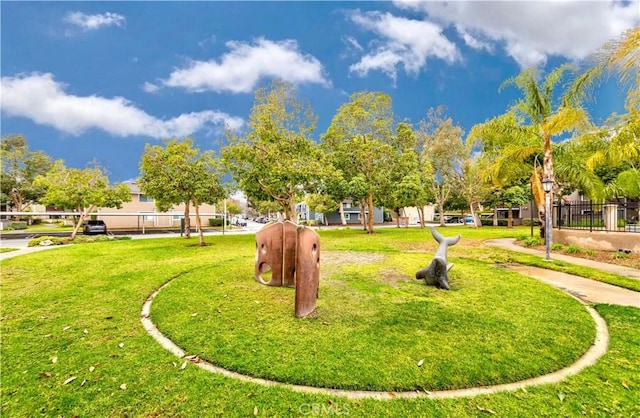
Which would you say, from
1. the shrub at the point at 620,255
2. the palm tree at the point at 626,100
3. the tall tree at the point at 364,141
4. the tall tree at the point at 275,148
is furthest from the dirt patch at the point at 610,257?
the tall tree at the point at 364,141

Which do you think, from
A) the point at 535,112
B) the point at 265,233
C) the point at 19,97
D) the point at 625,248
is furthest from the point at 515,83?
the point at 19,97

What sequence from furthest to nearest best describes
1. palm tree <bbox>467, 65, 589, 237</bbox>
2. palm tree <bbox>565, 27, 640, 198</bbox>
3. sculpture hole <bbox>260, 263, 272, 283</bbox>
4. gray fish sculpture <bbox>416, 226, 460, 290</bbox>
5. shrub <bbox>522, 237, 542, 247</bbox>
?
shrub <bbox>522, 237, 542, 247</bbox>, palm tree <bbox>467, 65, 589, 237</bbox>, sculpture hole <bbox>260, 263, 272, 283</bbox>, palm tree <bbox>565, 27, 640, 198</bbox>, gray fish sculpture <bbox>416, 226, 460, 290</bbox>

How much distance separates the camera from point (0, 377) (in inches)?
129

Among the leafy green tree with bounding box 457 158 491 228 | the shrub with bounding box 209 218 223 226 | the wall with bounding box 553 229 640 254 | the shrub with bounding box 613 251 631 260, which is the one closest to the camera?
the shrub with bounding box 613 251 631 260

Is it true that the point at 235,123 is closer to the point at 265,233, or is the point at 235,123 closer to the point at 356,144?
the point at 356,144

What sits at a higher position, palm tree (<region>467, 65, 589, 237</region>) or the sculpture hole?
palm tree (<region>467, 65, 589, 237</region>)

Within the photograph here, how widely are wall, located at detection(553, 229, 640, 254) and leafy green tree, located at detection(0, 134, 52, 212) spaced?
52.1 m

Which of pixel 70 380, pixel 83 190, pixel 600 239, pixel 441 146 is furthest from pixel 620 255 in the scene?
pixel 83 190

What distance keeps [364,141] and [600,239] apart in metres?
14.9

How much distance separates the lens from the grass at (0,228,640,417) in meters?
2.83

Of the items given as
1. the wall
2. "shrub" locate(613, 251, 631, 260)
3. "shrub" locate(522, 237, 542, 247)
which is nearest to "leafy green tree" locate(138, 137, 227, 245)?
"shrub" locate(522, 237, 542, 247)

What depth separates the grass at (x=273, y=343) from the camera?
283 cm

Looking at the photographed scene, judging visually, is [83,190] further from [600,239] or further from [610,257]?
[600,239]

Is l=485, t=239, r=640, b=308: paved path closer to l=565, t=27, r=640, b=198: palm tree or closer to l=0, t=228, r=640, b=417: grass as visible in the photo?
l=0, t=228, r=640, b=417: grass
